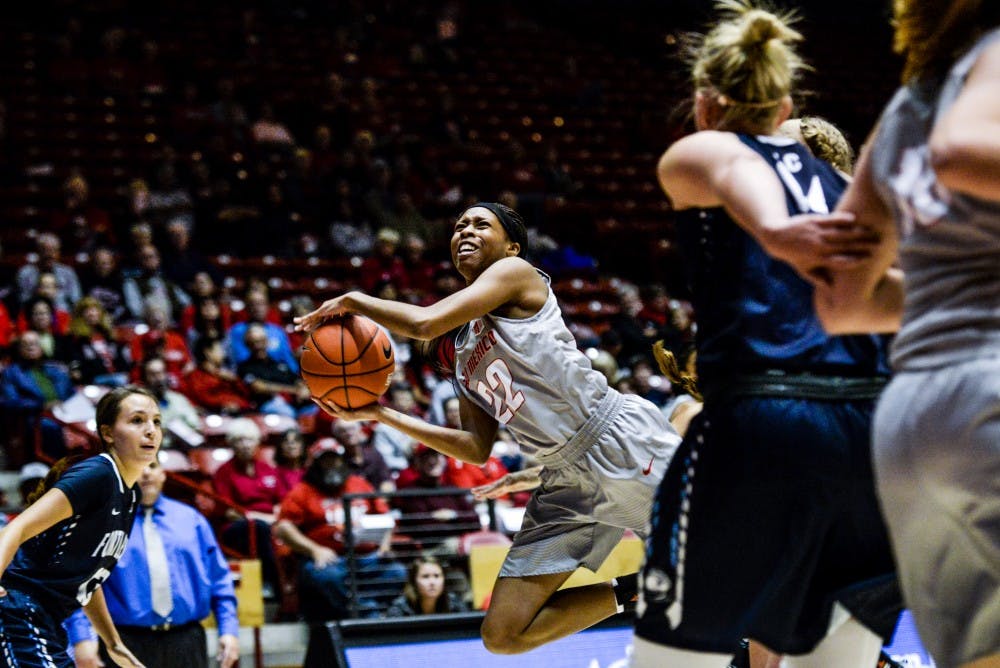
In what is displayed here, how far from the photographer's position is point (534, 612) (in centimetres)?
378

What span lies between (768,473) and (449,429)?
5.42 feet

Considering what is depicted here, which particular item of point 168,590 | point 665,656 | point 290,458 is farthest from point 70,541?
point 290,458

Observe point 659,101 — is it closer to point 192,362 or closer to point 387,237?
point 387,237

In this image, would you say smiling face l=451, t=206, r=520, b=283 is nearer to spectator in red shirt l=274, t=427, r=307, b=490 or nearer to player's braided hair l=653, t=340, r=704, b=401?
player's braided hair l=653, t=340, r=704, b=401

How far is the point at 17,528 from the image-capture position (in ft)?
11.8

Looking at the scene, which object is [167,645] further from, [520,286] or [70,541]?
[520,286]

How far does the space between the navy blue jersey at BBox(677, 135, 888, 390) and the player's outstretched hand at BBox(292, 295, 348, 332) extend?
1236mm

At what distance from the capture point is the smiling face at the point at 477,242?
12.7 ft

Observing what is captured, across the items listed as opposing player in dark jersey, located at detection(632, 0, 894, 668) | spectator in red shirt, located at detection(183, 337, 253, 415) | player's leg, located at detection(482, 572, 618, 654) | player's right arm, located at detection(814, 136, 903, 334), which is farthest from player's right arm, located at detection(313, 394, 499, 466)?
spectator in red shirt, located at detection(183, 337, 253, 415)

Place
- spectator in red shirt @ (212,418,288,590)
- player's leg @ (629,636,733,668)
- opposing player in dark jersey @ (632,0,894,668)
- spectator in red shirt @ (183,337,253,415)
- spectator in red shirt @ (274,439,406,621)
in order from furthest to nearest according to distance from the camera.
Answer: spectator in red shirt @ (183,337,253,415) → spectator in red shirt @ (212,418,288,590) → spectator in red shirt @ (274,439,406,621) → player's leg @ (629,636,733,668) → opposing player in dark jersey @ (632,0,894,668)

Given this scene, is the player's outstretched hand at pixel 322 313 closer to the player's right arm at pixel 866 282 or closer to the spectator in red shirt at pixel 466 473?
the player's right arm at pixel 866 282

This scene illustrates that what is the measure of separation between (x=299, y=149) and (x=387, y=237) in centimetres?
247

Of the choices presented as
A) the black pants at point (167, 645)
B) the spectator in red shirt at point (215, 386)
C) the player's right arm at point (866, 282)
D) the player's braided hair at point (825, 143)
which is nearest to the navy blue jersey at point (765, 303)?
the player's right arm at point (866, 282)

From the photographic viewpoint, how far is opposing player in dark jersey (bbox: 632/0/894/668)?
2.33 metres
